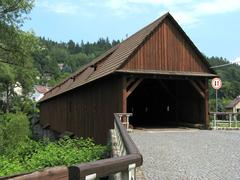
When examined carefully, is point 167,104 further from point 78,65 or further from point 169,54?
point 78,65

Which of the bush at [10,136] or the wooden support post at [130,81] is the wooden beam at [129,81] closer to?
the wooden support post at [130,81]

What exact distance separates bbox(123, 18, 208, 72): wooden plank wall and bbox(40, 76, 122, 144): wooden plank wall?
68.1 inches

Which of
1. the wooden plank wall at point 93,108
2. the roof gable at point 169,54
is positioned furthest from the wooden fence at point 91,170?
the roof gable at point 169,54

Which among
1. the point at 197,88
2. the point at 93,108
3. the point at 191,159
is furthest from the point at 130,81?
the point at 191,159

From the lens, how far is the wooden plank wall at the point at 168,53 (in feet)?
70.6

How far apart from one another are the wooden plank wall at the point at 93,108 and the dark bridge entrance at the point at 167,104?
3001 millimetres

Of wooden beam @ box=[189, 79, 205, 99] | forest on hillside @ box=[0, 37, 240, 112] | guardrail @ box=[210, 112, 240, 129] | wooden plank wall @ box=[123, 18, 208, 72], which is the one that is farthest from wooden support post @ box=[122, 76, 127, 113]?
forest on hillside @ box=[0, 37, 240, 112]

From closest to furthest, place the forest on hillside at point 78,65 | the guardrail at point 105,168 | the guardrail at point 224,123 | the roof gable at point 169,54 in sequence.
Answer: the guardrail at point 105,168
the roof gable at point 169,54
the guardrail at point 224,123
the forest on hillside at point 78,65

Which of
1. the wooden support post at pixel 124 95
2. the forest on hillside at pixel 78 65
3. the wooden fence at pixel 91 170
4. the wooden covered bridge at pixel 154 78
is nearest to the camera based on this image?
the wooden fence at pixel 91 170

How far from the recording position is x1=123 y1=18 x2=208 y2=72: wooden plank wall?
848 inches

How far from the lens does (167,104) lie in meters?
27.8

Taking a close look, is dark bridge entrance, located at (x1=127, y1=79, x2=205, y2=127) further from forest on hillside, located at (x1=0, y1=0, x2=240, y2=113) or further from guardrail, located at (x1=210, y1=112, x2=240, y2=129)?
forest on hillside, located at (x1=0, y1=0, x2=240, y2=113)

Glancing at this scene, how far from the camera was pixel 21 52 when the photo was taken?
22.9 m

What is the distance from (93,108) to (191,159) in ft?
45.3
